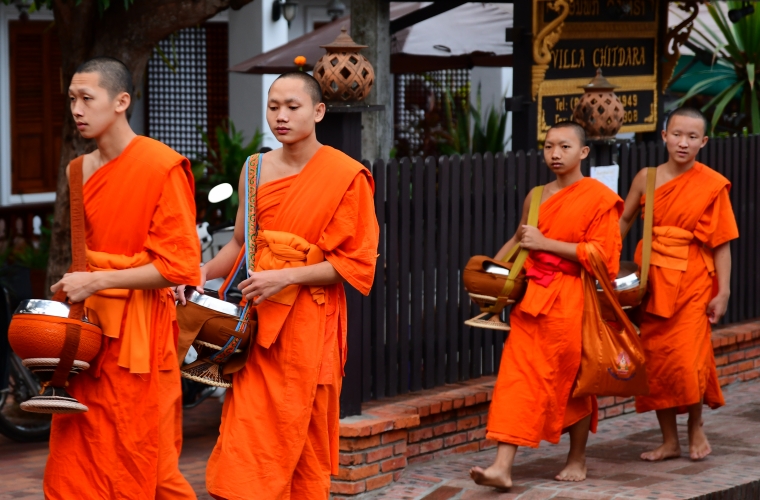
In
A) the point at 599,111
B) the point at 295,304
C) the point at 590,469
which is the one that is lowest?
the point at 590,469

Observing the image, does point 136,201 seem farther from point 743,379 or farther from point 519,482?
point 743,379

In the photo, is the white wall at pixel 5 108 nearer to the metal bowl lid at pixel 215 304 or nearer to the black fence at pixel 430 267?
the black fence at pixel 430 267

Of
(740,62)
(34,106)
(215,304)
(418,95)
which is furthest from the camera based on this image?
(418,95)

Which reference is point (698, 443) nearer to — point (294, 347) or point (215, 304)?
point (294, 347)

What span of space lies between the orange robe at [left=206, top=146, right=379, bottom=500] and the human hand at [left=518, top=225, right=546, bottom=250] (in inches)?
53.5

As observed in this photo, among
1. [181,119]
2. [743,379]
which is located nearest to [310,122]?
[743,379]

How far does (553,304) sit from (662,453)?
127 cm

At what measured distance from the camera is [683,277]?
22.4ft

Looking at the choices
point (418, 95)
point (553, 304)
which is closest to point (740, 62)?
point (418, 95)

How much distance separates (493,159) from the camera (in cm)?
731

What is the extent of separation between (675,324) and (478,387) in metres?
1.12

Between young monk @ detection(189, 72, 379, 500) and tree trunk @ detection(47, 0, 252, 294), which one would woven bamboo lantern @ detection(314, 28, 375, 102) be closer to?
young monk @ detection(189, 72, 379, 500)

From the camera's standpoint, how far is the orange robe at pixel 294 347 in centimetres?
480

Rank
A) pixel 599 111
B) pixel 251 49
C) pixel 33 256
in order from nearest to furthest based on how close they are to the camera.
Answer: pixel 599 111, pixel 33 256, pixel 251 49
